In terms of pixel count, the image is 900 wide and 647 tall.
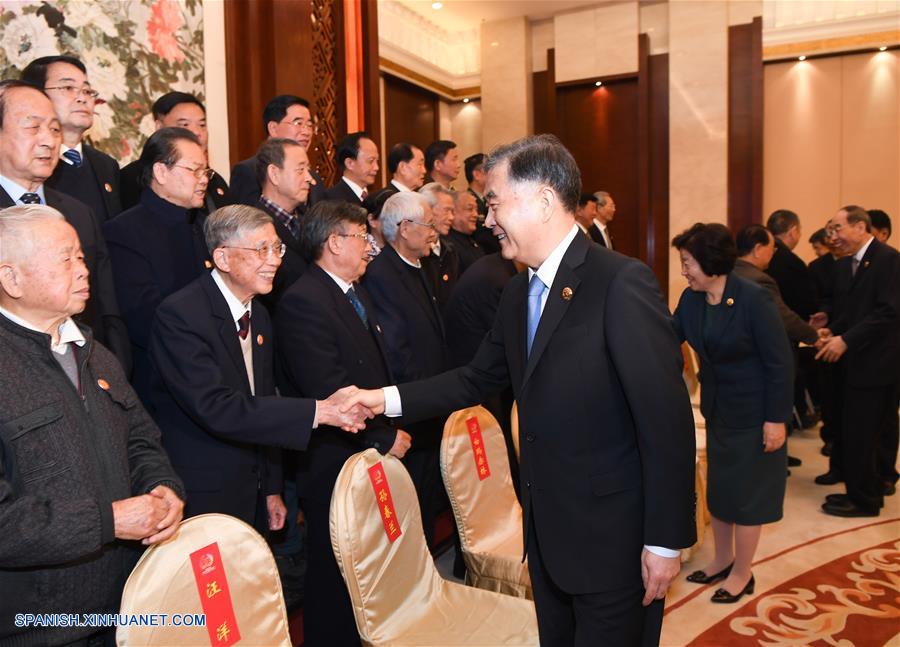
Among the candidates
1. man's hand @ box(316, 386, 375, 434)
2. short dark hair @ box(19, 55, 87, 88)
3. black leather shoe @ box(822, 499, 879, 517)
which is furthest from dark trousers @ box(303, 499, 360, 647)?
black leather shoe @ box(822, 499, 879, 517)

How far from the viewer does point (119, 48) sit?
374 cm

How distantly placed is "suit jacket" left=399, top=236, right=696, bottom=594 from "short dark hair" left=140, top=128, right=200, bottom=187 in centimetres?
159

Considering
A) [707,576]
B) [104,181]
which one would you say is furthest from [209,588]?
[707,576]

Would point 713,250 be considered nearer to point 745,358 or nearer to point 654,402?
point 745,358

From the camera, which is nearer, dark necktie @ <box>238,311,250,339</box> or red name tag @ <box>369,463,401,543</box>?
red name tag @ <box>369,463,401,543</box>

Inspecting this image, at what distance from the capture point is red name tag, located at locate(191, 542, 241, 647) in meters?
1.55

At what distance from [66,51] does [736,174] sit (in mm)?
7281

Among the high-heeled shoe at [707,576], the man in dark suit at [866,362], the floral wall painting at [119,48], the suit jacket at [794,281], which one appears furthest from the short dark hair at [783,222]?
the floral wall painting at [119,48]

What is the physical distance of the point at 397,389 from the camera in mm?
2111

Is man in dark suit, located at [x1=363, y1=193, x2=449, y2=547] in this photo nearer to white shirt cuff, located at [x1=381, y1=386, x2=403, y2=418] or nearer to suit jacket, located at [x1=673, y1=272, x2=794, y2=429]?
white shirt cuff, located at [x1=381, y1=386, x2=403, y2=418]

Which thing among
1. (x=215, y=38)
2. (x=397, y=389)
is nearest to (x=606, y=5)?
(x=215, y=38)

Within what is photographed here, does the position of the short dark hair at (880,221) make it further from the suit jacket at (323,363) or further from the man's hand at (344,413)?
the man's hand at (344,413)

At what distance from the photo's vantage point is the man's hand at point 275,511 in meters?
2.37

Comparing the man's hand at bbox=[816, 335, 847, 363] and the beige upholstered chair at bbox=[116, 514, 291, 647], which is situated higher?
the man's hand at bbox=[816, 335, 847, 363]
